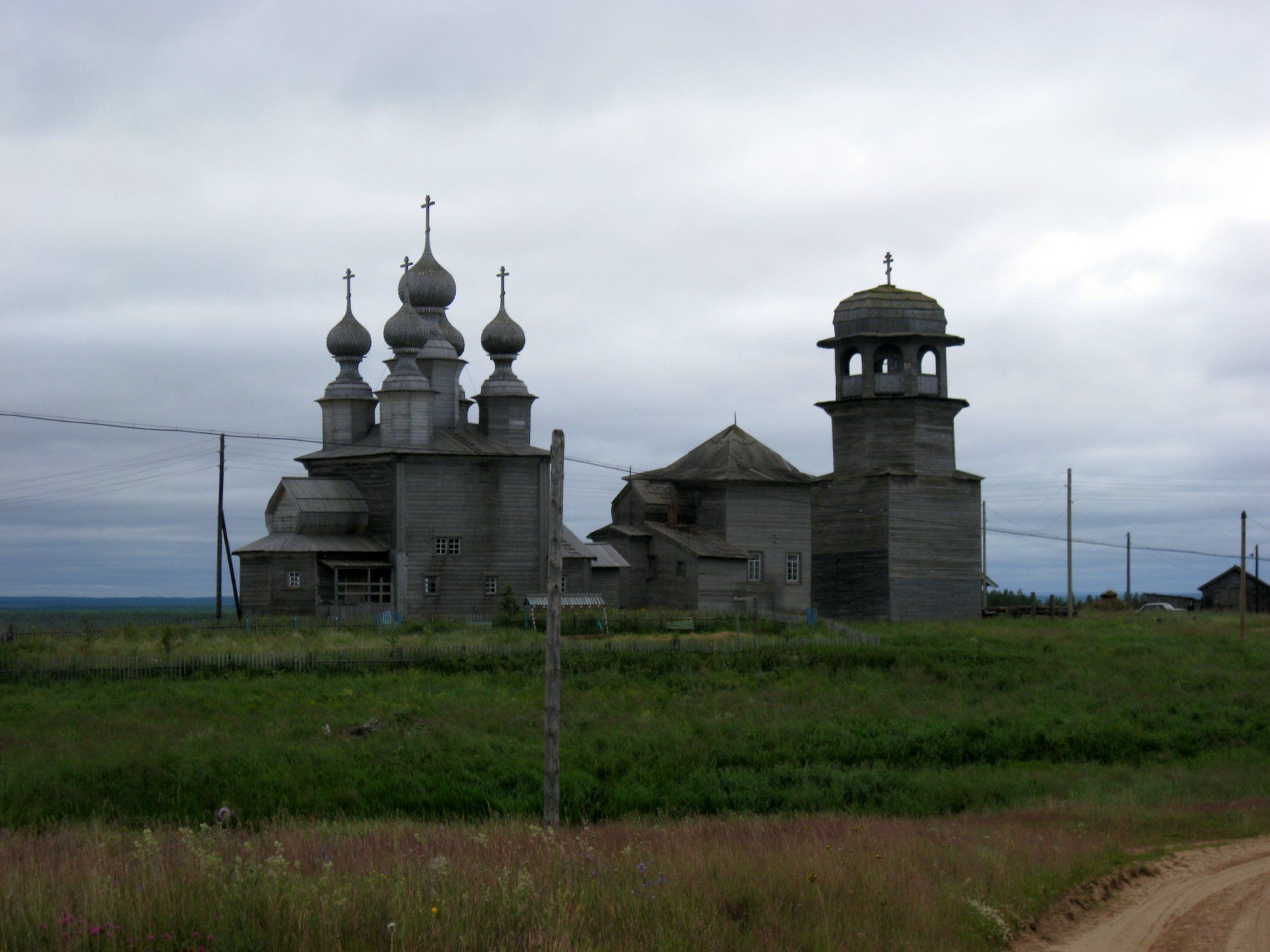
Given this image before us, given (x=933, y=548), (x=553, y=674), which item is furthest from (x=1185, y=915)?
(x=933, y=548)

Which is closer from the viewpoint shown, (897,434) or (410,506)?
(410,506)

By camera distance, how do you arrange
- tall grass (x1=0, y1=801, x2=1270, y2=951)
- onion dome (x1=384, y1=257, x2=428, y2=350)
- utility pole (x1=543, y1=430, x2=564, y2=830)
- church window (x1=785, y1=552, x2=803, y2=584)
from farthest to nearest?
church window (x1=785, y1=552, x2=803, y2=584)
onion dome (x1=384, y1=257, x2=428, y2=350)
utility pole (x1=543, y1=430, x2=564, y2=830)
tall grass (x1=0, y1=801, x2=1270, y2=951)

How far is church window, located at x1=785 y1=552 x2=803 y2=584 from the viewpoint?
4775 centimetres

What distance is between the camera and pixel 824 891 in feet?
35.8

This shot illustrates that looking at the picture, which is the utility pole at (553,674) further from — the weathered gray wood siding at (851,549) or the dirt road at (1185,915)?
the weathered gray wood siding at (851,549)

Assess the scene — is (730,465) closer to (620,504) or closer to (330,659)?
(620,504)

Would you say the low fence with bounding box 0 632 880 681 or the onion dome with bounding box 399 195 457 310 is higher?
the onion dome with bounding box 399 195 457 310

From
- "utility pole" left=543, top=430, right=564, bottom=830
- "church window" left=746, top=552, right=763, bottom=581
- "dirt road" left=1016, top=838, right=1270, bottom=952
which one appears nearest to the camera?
"dirt road" left=1016, top=838, right=1270, bottom=952

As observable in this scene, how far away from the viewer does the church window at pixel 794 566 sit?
4775 centimetres

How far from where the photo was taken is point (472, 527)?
4238cm

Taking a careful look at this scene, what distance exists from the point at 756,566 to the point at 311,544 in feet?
50.7

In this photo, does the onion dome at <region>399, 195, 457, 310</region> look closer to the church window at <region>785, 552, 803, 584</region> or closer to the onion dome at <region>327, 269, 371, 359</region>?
the onion dome at <region>327, 269, 371, 359</region>

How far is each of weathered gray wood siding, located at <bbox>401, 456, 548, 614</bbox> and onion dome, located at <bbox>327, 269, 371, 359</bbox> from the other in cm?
692

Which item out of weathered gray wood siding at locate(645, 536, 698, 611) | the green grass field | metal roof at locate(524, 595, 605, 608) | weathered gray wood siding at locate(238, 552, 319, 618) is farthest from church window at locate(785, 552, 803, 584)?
weathered gray wood siding at locate(238, 552, 319, 618)
